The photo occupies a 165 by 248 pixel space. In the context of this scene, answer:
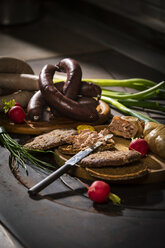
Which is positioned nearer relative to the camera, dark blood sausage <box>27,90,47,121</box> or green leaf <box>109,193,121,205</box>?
green leaf <box>109,193,121,205</box>

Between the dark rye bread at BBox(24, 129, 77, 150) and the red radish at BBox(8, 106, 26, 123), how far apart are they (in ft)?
0.97

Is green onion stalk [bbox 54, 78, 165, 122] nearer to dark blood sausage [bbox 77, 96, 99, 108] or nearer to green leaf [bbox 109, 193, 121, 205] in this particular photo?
dark blood sausage [bbox 77, 96, 99, 108]

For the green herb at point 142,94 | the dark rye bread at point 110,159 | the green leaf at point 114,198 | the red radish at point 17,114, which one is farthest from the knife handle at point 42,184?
the green herb at point 142,94

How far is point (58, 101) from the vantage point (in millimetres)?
2822

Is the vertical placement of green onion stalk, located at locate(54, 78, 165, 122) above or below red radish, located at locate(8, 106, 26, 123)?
above

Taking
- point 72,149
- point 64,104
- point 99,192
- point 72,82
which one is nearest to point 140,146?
point 72,149

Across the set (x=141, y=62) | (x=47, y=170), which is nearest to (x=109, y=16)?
(x=141, y=62)

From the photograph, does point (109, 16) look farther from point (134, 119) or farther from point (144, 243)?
point (144, 243)

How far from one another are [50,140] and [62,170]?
0.39 metres

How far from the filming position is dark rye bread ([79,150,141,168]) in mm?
2240

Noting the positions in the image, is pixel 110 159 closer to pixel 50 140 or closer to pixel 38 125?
pixel 50 140

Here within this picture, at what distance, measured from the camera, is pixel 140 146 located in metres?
2.48

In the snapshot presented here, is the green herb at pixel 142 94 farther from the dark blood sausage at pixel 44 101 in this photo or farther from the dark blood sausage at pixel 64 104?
the dark blood sausage at pixel 64 104

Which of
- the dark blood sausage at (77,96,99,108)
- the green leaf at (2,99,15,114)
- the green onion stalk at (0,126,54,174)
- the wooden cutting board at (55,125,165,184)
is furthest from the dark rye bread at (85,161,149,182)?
the green leaf at (2,99,15,114)
